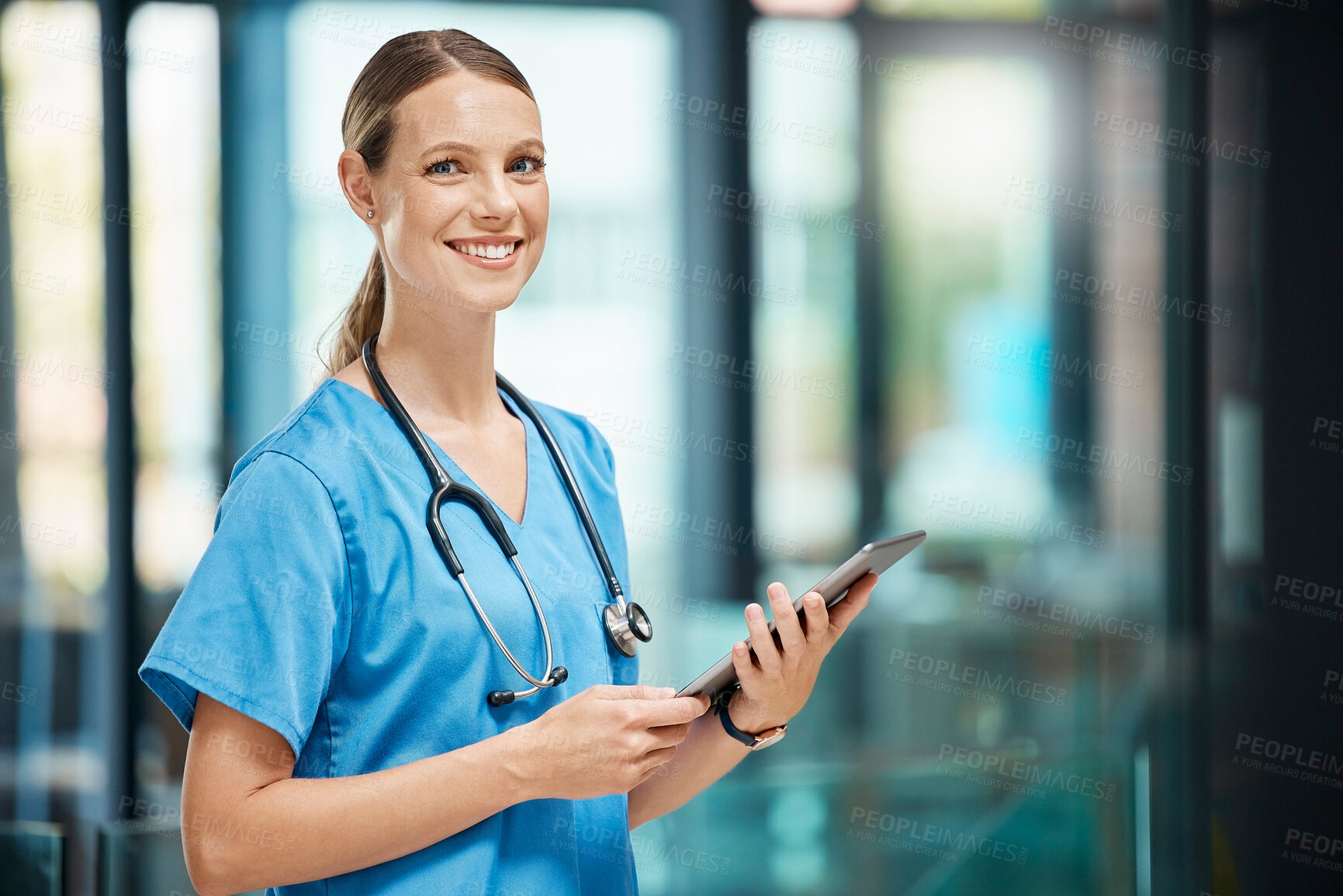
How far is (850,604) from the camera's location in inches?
39.1

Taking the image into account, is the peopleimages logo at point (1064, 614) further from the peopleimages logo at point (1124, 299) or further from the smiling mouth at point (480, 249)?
the smiling mouth at point (480, 249)

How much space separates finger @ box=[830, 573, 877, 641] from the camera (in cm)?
98

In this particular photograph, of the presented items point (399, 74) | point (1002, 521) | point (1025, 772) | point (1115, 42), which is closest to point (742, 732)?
point (399, 74)

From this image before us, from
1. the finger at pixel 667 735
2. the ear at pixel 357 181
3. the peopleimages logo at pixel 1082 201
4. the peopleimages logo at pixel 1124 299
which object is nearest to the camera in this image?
the finger at pixel 667 735

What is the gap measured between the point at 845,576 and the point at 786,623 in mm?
→ 73

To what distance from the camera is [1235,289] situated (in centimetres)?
194

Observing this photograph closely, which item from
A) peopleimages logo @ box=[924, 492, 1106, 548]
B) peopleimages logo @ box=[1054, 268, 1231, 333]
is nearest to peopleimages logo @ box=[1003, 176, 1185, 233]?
peopleimages logo @ box=[1054, 268, 1231, 333]

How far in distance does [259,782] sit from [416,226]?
1.68ft

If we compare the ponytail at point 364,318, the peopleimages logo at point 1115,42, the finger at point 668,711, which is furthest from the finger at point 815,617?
the peopleimages logo at point 1115,42

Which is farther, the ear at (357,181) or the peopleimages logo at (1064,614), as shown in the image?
the peopleimages logo at (1064,614)

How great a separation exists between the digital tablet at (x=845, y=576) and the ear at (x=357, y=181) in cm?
57

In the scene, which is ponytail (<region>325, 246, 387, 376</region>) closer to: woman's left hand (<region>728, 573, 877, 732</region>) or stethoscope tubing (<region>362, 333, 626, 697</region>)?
stethoscope tubing (<region>362, 333, 626, 697</region>)

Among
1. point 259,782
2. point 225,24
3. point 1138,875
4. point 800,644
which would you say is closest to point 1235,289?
point 1138,875

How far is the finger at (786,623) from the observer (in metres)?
0.93
